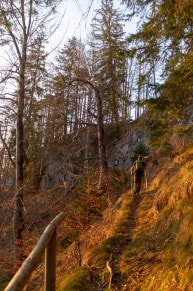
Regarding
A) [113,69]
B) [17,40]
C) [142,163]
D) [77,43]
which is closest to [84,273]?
[142,163]

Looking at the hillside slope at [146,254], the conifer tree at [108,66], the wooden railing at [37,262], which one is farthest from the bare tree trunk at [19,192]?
the conifer tree at [108,66]

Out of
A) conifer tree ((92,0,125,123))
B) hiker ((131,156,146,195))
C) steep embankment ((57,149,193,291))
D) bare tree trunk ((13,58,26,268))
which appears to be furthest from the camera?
conifer tree ((92,0,125,123))

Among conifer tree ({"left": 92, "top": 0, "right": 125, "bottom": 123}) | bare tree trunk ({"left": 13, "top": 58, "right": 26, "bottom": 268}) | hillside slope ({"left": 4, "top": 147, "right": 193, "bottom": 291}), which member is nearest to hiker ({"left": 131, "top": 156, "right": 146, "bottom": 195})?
hillside slope ({"left": 4, "top": 147, "right": 193, "bottom": 291})

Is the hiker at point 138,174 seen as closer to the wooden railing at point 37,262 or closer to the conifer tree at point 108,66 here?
the wooden railing at point 37,262

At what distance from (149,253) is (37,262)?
12.4 ft

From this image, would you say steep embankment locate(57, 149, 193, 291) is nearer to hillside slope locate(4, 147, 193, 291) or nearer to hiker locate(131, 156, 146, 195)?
hillside slope locate(4, 147, 193, 291)

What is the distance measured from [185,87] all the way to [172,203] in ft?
9.45

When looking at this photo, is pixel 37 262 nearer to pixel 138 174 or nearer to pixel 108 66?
pixel 138 174

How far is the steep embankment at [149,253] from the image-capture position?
178 inches

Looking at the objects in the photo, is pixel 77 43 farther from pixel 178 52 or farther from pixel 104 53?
pixel 178 52

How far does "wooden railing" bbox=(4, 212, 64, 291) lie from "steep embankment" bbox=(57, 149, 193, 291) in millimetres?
1658

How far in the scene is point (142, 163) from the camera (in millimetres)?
13156

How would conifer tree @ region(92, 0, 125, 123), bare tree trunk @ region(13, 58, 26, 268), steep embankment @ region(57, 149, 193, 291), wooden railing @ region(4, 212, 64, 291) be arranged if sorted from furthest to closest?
conifer tree @ region(92, 0, 125, 123) → bare tree trunk @ region(13, 58, 26, 268) → steep embankment @ region(57, 149, 193, 291) → wooden railing @ region(4, 212, 64, 291)

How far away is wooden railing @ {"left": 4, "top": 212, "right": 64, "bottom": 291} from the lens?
1.88 metres
